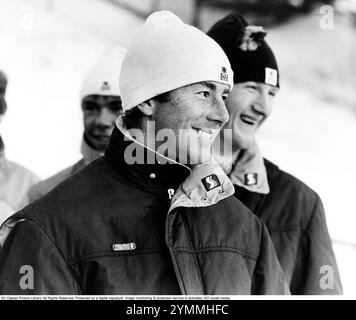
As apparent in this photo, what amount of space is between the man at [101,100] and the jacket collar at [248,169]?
301 mm

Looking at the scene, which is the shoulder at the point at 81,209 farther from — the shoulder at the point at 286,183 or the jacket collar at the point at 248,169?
the shoulder at the point at 286,183

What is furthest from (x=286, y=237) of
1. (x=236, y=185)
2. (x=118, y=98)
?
(x=118, y=98)

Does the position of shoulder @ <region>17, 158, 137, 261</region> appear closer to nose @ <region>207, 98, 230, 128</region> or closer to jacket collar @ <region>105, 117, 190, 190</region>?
jacket collar @ <region>105, 117, 190, 190</region>

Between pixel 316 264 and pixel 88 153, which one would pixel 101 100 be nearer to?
pixel 88 153

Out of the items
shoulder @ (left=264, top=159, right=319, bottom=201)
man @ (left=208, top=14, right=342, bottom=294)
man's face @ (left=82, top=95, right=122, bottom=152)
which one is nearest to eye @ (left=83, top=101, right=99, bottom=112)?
man's face @ (left=82, top=95, right=122, bottom=152)

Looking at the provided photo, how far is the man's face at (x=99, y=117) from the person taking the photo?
202cm

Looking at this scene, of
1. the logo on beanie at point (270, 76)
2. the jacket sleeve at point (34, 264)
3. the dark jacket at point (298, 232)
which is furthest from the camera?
the logo on beanie at point (270, 76)

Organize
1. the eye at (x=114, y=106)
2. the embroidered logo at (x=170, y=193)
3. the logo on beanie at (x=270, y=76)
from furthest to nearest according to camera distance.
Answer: the eye at (x=114, y=106), the logo on beanie at (x=270, y=76), the embroidered logo at (x=170, y=193)

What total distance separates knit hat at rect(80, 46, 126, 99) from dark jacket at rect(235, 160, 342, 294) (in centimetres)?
43

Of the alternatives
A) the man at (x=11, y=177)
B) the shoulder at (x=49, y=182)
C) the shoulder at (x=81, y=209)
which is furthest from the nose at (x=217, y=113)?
the man at (x=11, y=177)

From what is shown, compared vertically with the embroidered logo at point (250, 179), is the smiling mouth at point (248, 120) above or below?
above

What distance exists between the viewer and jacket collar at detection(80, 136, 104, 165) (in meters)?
1.96
